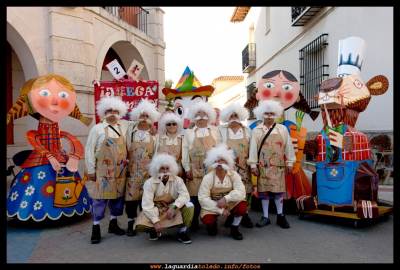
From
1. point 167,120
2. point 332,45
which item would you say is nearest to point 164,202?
point 167,120

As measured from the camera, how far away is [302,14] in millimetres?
7977

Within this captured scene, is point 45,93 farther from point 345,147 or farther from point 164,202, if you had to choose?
point 345,147

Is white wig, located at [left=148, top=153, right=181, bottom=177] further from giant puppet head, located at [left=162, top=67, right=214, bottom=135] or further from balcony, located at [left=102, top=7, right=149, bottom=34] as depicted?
balcony, located at [left=102, top=7, right=149, bottom=34]

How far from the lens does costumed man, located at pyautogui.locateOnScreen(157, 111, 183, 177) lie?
4.26 meters

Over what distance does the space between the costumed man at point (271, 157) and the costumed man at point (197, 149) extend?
610 millimetres

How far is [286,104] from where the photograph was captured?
16.5ft

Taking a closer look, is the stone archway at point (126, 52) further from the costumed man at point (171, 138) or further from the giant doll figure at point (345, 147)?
the giant doll figure at point (345, 147)

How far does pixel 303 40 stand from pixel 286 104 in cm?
468

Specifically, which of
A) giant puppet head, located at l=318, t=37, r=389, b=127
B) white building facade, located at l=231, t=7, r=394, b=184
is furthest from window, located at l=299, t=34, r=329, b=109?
giant puppet head, located at l=318, t=37, r=389, b=127

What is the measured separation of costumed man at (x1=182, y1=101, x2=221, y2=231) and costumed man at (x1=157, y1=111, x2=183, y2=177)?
115 mm

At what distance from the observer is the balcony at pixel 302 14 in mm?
7710

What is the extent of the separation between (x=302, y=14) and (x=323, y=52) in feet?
3.88
